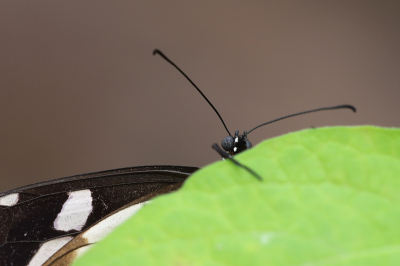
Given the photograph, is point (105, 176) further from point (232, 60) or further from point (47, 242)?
point (232, 60)

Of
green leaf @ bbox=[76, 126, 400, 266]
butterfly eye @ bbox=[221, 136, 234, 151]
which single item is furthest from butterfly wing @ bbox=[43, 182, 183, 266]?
green leaf @ bbox=[76, 126, 400, 266]

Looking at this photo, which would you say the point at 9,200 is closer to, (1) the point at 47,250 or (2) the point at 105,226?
(1) the point at 47,250

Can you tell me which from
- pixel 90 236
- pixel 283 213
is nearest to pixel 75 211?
pixel 90 236

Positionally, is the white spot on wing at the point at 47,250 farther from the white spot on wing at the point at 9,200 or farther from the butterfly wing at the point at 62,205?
the white spot on wing at the point at 9,200

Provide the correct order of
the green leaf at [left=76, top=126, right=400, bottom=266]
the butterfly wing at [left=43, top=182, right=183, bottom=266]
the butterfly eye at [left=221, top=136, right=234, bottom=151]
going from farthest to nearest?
the butterfly eye at [left=221, top=136, right=234, bottom=151], the butterfly wing at [left=43, top=182, right=183, bottom=266], the green leaf at [left=76, top=126, right=400, bottom=266]

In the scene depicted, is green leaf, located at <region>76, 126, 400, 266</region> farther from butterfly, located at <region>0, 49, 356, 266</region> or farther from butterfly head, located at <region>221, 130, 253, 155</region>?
butterfly head, located at <region>221, 130, 253, 155</region>

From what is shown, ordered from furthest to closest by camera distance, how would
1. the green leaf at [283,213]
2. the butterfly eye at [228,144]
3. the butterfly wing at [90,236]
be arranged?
the butterfly eye at [228,144] → the butterfly wing at [90,236] → the green leaf at [283,213]

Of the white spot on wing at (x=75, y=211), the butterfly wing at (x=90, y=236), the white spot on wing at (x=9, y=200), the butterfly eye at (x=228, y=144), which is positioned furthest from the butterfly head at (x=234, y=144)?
the white spot on wing at (x=9, y=200)
